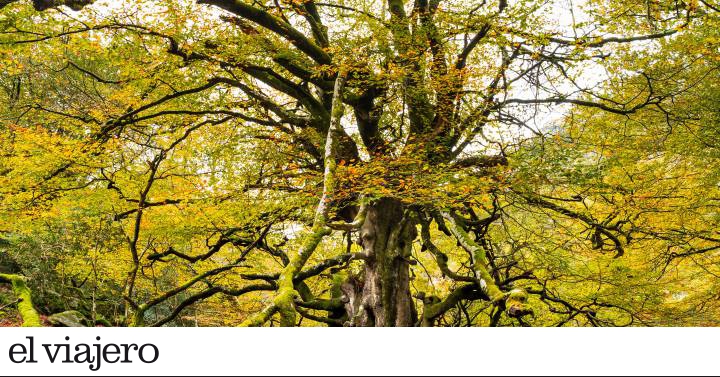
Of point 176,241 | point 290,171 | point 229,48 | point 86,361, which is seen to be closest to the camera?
point 86,361

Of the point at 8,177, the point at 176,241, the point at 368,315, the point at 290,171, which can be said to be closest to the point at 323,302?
the point at 368,315

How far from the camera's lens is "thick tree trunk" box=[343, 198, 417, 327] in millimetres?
8570

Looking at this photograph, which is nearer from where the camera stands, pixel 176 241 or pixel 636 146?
pixel 636 146

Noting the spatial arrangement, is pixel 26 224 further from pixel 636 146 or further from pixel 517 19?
pixel 636 146

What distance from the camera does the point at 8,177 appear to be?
30.0 ft

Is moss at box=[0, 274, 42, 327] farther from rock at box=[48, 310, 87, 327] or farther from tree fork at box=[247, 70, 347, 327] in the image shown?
tree fork at box=[247, 70, 347, 327]

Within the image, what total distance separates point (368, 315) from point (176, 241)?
5304 millimetres

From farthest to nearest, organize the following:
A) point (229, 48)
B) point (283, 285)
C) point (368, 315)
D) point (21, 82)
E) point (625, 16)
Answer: point (21, 82) < point (368, 315) < point (229, 48) < point (625, 16) < point (283, 285)

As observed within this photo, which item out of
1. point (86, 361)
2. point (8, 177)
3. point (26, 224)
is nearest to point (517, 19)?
point (86, 361)

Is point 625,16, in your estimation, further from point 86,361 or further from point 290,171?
point 86,361

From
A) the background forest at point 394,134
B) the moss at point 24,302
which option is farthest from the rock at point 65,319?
the moss at point 24,302

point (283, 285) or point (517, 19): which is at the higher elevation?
point (517, 19)

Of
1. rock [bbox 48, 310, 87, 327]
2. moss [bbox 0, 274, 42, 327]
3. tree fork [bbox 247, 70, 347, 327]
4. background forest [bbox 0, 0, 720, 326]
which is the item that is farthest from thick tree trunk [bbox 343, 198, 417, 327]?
moss [bbox 0, 274, 42, 327]

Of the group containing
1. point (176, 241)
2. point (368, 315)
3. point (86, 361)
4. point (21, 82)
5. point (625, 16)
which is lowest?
point (368, 315)
